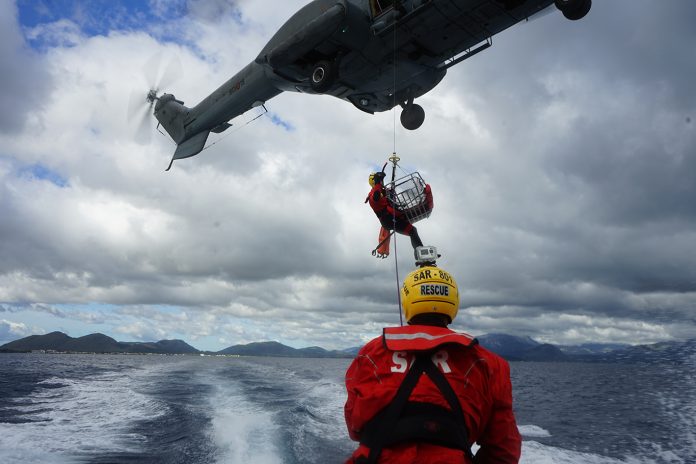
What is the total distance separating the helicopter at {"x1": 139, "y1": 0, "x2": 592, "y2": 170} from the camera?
9586 millimetres

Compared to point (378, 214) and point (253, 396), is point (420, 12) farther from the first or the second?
point (253, 396)

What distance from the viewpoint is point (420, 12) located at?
965cm

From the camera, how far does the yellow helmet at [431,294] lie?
2.44m

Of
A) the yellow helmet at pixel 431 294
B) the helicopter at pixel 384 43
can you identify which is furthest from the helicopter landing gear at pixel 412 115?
the yellow helmet at pixel 431 294

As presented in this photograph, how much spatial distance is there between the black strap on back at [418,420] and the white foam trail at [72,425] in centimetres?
1027

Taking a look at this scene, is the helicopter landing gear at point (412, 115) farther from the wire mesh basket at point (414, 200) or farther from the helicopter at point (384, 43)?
the wire mesh basket at point (414, 200)

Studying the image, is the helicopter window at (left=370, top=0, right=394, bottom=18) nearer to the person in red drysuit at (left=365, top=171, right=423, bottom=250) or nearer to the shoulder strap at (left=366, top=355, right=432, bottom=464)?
the person in red drysuit at (left=365, top=171, right=423, bottom=250)

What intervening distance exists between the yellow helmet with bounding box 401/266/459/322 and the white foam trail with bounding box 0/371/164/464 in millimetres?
10347

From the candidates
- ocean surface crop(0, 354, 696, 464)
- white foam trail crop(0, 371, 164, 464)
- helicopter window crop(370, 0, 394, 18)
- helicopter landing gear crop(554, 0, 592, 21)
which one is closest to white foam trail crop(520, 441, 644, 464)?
ocean surface crop(0, 354, 696, 464)

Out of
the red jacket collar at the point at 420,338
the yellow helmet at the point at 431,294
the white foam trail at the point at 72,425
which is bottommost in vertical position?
the white foam trail at the point at 72,425

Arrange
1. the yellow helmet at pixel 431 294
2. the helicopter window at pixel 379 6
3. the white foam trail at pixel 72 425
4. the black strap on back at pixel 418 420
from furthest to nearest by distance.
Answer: the helicopter window at pixel 379 6 < the white foam trail at pixel 72 425 < the yellow helmet at pixel 431 294 < the black strap on back at pixel 418 420

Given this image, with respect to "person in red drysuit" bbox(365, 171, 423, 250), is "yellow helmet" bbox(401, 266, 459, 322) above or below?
below

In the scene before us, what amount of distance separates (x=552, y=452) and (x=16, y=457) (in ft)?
43.4

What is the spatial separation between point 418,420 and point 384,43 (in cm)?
1042
